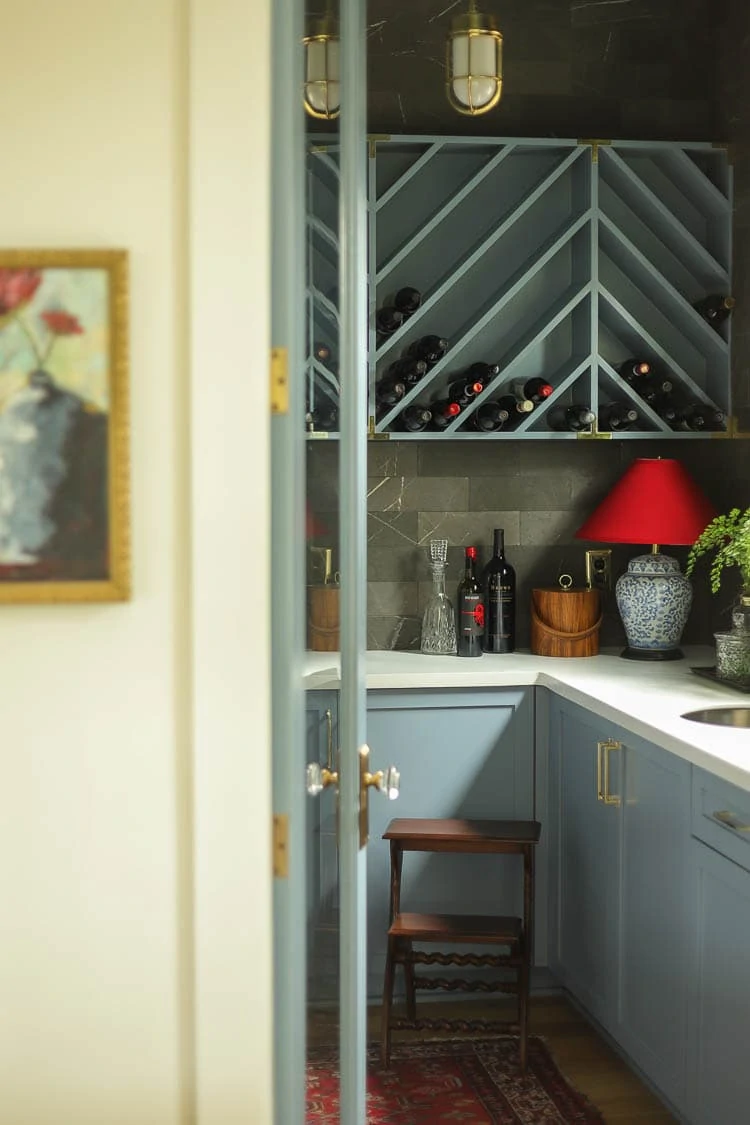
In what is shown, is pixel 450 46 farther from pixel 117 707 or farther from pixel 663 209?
pixel 117 707

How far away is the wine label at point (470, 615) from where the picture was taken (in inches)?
162

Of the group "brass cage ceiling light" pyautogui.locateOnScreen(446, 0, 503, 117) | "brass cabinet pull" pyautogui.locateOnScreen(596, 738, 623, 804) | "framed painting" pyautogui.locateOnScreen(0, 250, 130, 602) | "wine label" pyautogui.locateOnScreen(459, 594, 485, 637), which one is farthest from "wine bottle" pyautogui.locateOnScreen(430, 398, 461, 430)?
"framed painting" pyautogui.locateOnScreen(0, 250, 130, 602)

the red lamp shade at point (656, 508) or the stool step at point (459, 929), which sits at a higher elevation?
the red lamp shade at point (656, 508)

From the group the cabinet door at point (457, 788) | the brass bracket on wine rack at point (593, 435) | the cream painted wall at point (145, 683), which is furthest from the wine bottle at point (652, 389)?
the cream painted wall at point (145, 683)

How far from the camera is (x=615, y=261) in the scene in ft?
14.0

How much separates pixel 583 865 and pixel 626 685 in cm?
53

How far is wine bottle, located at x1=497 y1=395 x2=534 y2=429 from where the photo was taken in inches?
161

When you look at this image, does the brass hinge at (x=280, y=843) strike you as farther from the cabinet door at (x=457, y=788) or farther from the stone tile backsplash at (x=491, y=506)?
A: the stone tile backsplash at (x=491, y=506)

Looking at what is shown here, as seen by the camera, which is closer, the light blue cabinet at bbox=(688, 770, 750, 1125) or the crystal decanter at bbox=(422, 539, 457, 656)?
the light blue cabinet at bbox=(688, 770, 750, 1125)

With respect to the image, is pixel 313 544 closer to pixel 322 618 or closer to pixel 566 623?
pixel 322 618

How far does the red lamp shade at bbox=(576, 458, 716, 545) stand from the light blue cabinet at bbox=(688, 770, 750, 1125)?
4.43 ft

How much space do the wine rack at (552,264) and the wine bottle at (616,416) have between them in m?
0.04

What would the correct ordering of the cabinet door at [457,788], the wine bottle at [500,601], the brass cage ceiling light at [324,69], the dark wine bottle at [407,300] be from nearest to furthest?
1. the brass cage ceiling light at [324,69]
2. the cabinet door at [457,788]
3. the dark wine bottle at [407,300]
4. the wine bottle at [500,601]

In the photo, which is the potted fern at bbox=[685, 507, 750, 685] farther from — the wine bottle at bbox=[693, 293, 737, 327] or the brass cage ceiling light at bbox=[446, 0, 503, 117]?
the brass cage ceiling light at bbox=[446, 0, 503, 117]
